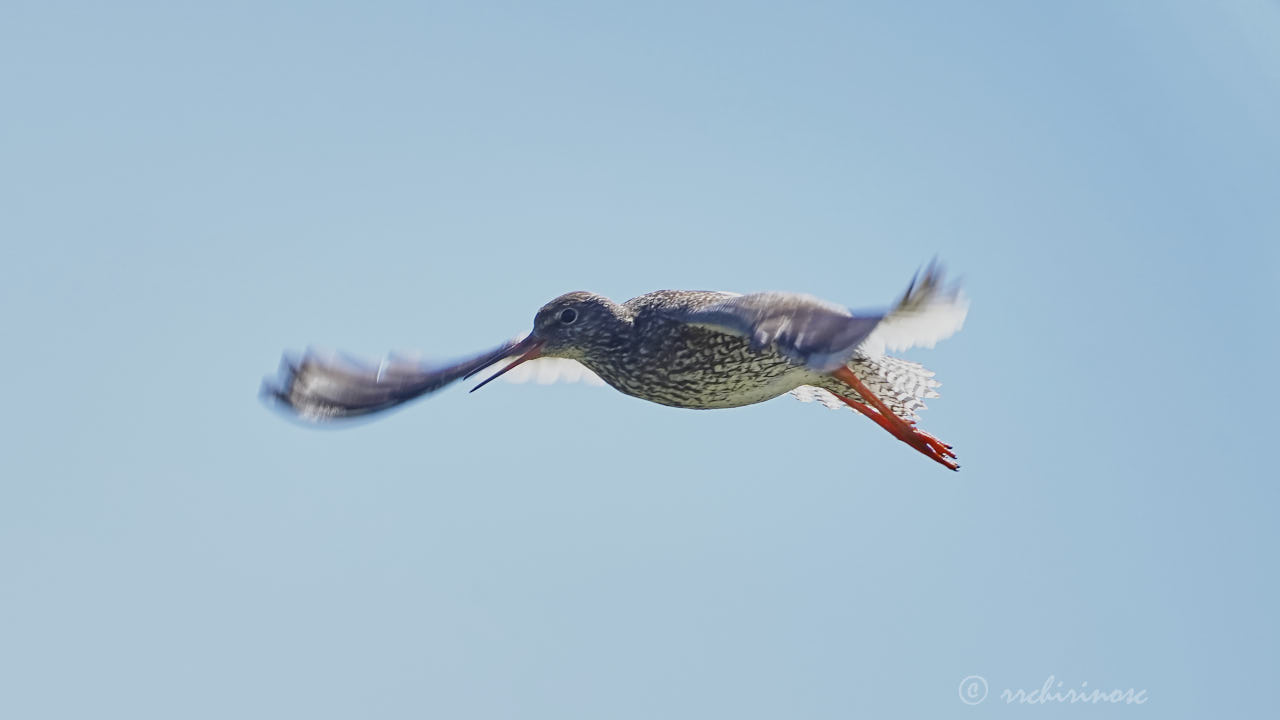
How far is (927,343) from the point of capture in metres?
8.23

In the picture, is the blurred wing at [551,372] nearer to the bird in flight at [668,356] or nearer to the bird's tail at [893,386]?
the bird in flight at [668,356]

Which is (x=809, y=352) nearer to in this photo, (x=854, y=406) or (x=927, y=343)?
(x=927, y=343)

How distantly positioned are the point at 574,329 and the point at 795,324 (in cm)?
216

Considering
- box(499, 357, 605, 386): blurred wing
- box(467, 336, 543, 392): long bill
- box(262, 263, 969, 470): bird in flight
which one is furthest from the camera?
box(499, 357, 605, 386): blurred wing

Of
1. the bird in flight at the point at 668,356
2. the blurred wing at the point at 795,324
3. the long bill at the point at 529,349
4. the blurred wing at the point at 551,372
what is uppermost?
the blurred wing at the point at 551,372

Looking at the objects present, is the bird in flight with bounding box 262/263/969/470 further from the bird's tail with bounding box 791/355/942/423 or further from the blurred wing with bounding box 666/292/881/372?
the bird's tail with bounding box 791/355/942/423

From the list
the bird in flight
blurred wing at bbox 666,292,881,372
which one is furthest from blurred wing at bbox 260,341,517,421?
blurred wing at bbox 666,292,881,372

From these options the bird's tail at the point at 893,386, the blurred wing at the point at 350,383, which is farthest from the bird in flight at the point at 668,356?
the bird's tail at the point at 893,386

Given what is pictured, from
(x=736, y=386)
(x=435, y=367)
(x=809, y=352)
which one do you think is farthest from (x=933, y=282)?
(x=435, y=367)

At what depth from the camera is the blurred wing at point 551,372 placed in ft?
34.0

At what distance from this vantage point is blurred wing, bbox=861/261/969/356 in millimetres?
7309

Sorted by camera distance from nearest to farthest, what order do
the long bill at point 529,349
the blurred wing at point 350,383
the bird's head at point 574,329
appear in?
the blurred wing at point 350,383 → the bird's head at point 574,329 → the long bill at point 529,349

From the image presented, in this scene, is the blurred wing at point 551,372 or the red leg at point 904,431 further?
the blurred wing at point 551,372

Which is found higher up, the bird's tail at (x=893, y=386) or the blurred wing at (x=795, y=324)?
the bird's tail at (x=893, y=386)
